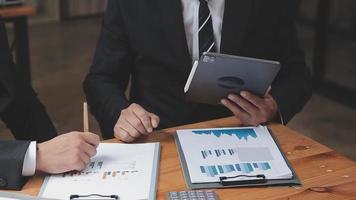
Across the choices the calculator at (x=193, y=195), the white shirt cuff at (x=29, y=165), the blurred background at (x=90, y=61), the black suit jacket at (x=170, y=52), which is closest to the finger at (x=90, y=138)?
the white shirt cuff at (x=29, y=165)

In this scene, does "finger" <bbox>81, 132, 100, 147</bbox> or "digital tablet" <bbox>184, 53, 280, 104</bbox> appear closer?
"finger" <bbox>81, 132, 100, 147</bbox>

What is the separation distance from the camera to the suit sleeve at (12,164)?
118 centimetres

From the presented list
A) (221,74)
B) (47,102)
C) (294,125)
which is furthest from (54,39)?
(221,74)

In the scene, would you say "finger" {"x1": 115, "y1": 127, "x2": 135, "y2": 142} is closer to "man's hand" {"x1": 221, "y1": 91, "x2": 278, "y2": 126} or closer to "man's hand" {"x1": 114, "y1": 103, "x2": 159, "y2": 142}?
"man's hand" {"x1": 114, "y1": 103, "x2": 159, "y2": 142}

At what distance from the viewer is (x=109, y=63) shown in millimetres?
1759

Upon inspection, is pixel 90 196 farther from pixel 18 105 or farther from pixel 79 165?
pixel 18 105

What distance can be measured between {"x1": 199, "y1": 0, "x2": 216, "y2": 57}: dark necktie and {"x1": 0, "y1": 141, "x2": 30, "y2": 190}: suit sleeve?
654 mm

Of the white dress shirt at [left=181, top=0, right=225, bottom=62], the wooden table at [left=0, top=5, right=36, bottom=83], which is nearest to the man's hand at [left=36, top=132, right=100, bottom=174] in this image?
the white dress shirt at [left=181, top=0, right=225, bottom=62]

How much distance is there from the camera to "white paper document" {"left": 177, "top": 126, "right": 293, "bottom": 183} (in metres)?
1.22

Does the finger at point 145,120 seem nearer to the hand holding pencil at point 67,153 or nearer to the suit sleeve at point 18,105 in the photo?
the hand holding pencil at point 67,153

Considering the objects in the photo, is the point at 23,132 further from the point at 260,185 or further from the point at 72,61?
the point at 72,61

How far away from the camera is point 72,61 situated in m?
4.89

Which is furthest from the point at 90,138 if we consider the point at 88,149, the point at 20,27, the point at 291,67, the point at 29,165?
the point at 20,27

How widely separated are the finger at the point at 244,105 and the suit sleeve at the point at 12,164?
0.54 meters
